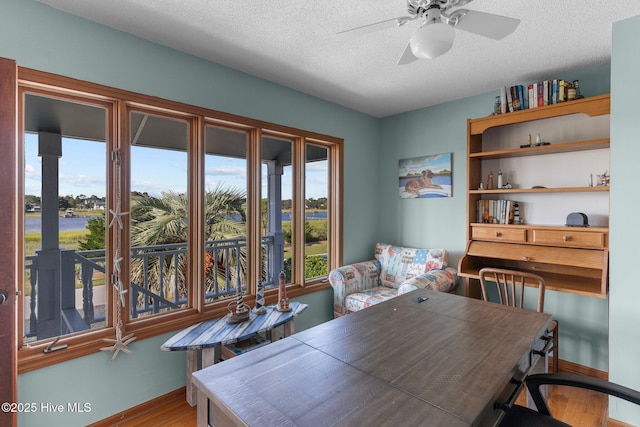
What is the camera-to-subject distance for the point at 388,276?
11.5 feet

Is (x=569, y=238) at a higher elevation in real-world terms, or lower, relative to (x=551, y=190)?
lower

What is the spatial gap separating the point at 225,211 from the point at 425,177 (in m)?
2.31

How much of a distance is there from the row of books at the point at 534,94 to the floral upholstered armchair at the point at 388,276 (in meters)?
1.52

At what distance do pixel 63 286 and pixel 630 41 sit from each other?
4118 mm

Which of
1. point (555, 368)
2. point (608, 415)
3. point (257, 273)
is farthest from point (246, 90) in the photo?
point (608, 415)

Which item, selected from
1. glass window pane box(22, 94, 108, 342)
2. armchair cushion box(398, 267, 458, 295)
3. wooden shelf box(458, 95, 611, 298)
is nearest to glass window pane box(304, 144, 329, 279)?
armchair cushion box(398, 267, 458, 295)

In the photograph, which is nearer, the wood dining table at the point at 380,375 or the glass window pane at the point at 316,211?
the wood dining table at the point at 380,375

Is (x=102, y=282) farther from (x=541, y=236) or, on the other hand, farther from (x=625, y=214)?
(x=625, y=214)

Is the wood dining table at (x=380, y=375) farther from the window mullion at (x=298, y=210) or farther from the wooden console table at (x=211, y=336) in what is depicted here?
the window mullion at (x=298, y=210)

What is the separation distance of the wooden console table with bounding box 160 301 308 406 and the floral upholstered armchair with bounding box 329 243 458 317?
31.3 inches

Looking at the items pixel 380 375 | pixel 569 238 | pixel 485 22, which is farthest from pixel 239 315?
pixel 569 238

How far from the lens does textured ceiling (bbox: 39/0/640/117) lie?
1772 mm

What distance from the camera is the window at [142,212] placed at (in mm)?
1896

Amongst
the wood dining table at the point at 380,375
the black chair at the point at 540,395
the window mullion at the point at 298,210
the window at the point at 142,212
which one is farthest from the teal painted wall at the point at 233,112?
the black chair at the point at 540,395
